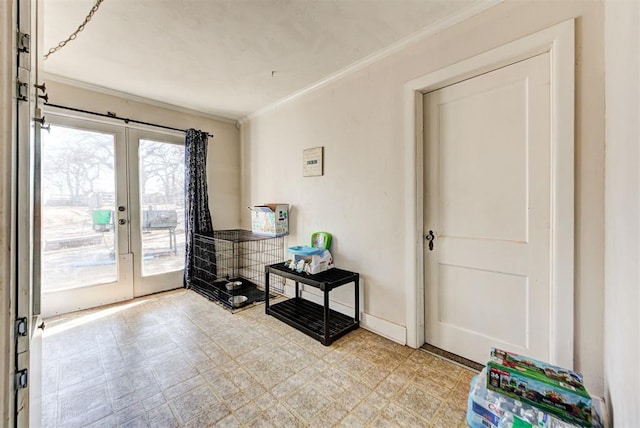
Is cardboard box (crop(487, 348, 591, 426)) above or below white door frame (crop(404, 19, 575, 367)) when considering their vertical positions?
below

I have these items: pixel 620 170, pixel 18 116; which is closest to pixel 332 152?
pixel 620 170

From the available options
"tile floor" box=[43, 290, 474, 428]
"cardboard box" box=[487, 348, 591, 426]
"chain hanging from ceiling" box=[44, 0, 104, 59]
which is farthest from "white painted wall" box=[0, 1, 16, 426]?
"cardboard box" box=[487, 348, 591, 426]

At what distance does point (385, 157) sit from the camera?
7.15 ft

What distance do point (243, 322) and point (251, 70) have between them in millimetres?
2325

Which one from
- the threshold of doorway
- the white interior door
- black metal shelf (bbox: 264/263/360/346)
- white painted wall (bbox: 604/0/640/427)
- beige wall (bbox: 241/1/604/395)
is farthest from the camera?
black metal shelf (bbox: 264/263/360/346)

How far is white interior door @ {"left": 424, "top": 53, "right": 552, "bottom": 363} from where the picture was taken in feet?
5.14

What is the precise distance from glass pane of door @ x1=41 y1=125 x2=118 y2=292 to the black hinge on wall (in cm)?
259

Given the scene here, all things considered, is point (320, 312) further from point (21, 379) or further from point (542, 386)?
point (21, 379)

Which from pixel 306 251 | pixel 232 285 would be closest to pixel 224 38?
pixel 306 251


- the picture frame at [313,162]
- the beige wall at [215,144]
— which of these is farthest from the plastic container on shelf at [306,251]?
the beige wall at [215,144]

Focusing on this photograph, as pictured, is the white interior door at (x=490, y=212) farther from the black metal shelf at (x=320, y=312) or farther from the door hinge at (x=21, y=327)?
the door hinge at (x=21, y=327)

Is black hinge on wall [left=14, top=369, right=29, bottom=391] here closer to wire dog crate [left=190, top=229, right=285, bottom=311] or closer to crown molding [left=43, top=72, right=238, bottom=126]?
wire dog crate [left=190, top=229, right=285, bottom=311]

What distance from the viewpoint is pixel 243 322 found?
2.48 meters

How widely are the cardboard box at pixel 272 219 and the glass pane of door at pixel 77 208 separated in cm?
156
